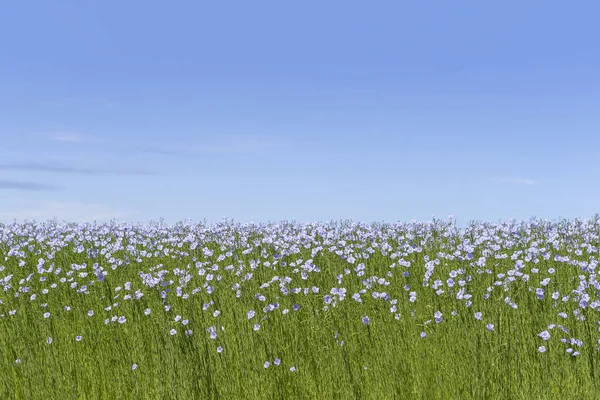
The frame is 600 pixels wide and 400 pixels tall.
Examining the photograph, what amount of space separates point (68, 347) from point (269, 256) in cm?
398

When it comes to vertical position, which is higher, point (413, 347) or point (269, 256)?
point (269, 256)

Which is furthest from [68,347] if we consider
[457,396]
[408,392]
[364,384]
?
[457,396]

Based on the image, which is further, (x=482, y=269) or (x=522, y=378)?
(x=482, y=269)

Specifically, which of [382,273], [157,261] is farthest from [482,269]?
[157,261]

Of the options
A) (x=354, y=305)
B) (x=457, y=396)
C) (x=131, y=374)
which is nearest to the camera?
(x=457, y=396)

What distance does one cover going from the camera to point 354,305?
7285 mm

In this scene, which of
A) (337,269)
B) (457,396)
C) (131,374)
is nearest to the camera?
(457,396)

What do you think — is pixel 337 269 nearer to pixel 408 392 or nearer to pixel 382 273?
pixel 382 273

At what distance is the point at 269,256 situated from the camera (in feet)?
32.0

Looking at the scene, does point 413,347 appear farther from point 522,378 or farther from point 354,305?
point 354,305

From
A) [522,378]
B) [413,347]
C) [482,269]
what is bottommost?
[522,378]

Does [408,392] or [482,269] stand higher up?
[482,269]

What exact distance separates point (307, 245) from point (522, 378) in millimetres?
5524

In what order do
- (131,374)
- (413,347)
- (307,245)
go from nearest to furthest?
(413,347), (131,374), (307,245)
